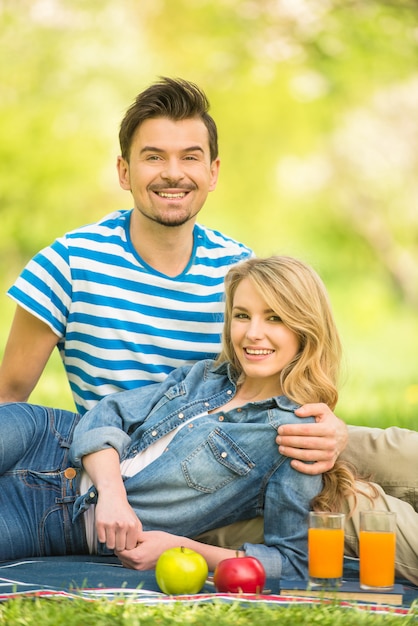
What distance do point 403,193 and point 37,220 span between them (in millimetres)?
5316

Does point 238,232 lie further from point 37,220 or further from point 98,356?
point 98,356

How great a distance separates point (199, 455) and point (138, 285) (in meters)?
1.04

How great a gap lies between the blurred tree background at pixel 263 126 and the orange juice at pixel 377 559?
28.2ft

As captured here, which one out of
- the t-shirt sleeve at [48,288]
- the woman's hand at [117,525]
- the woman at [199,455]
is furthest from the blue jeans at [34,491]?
the t-shirt sleeve at [48,288]

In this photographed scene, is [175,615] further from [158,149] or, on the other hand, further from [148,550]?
[158,149]

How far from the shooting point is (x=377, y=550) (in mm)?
2838

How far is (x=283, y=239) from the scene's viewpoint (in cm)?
1509

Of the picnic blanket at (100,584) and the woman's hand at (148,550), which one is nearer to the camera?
the picnic blanket at (100,584)

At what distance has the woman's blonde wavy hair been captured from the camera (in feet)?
10.8

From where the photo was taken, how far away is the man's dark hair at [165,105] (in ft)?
13.4

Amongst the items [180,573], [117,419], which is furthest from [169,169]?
[180,573]

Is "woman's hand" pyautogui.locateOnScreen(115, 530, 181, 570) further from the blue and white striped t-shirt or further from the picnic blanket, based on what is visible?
the blue and white striped t-shirt

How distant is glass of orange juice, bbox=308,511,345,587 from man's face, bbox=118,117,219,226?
1604mm

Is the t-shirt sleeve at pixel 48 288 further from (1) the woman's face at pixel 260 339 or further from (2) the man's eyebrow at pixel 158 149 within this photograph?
(1) the woman's face at pixel 260 339
